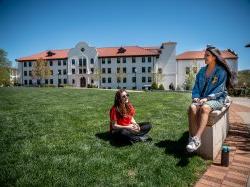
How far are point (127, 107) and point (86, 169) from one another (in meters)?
2.23

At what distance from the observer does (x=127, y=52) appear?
210ft

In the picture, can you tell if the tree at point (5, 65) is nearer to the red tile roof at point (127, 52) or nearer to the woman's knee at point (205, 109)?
the red tile roof at point (127, 52)

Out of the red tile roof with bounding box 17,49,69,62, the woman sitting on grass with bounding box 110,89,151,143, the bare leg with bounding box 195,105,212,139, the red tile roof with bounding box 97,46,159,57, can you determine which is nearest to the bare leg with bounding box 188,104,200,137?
the bare leg with bounding box 195,105,212,139

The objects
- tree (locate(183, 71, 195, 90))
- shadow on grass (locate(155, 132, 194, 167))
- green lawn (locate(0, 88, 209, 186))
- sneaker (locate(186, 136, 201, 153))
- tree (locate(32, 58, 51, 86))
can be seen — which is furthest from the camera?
tree (locate(32, 58, 51, 86))

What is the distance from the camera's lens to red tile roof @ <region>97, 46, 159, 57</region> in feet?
204

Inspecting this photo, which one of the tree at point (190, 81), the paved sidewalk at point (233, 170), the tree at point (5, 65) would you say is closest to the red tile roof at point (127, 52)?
the tree at point (190, 81)

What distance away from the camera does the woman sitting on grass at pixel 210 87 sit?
4.97 m

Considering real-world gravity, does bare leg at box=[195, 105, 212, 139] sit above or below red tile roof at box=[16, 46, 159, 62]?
below

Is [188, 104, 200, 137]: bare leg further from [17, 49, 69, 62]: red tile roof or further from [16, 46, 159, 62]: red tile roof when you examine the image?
[17, 49, 69, 62]: red tile roof

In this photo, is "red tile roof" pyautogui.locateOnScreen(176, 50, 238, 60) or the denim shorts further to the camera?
"red tile roof" pyautogui.locateOnScreen(176, 50, 238, 60)

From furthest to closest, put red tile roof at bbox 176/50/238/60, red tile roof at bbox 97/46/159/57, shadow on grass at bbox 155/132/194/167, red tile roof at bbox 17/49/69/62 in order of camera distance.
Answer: red tile roof at bbox 17/49/69/62 → red tile roof at bbox 97/46/159/57 → red tile roof at bbox 176/50/238/60 → shadow on grass at bbox 155/132/194/167

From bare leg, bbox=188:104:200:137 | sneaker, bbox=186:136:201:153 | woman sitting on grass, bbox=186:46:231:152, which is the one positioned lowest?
sneaker, bbox=186:136:201:153

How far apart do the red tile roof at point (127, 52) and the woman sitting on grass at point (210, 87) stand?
56.3 m

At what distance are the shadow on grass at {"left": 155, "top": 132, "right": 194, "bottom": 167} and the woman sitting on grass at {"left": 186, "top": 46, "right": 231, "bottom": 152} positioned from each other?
1.50ft
